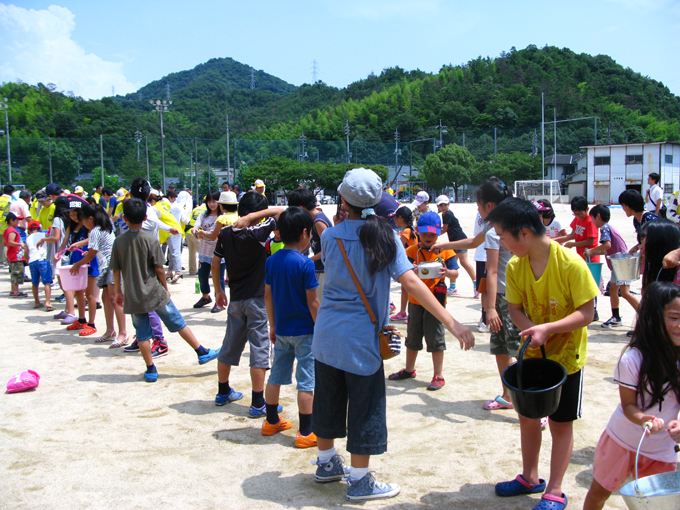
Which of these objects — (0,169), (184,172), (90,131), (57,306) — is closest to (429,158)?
(184,172)

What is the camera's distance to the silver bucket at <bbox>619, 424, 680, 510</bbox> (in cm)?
184

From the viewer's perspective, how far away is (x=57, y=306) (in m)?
8.64

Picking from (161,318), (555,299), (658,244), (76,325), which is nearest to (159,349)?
(161,318)

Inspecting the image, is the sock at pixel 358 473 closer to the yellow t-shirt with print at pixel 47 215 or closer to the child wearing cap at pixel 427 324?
the child wearing cap at pixel 427 324

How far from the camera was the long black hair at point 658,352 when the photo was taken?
7.22 ft

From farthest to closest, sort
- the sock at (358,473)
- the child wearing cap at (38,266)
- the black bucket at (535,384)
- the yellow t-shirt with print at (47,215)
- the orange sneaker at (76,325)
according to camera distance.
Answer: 1. the yellow t-shirt with print at (47,215)
2. the child wearing cap at (38,266)
3. the orange sneaker at (76,325)
4. the sock at (358,473)
5. the black bucket at (535,384)

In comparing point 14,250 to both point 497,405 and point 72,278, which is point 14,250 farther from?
point 497,405

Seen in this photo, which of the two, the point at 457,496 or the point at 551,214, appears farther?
the point at 551,214

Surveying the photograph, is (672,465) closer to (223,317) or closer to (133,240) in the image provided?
(133,240)

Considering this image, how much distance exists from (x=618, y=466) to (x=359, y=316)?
1353 millimetres

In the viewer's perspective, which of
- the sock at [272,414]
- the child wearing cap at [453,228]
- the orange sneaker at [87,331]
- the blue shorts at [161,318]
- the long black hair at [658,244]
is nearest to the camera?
the long black hair at [658,244]

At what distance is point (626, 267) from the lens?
18.8ft

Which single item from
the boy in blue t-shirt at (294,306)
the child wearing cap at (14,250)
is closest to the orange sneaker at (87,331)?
the child wearing cap at (14,250)

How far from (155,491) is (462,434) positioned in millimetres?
2122
